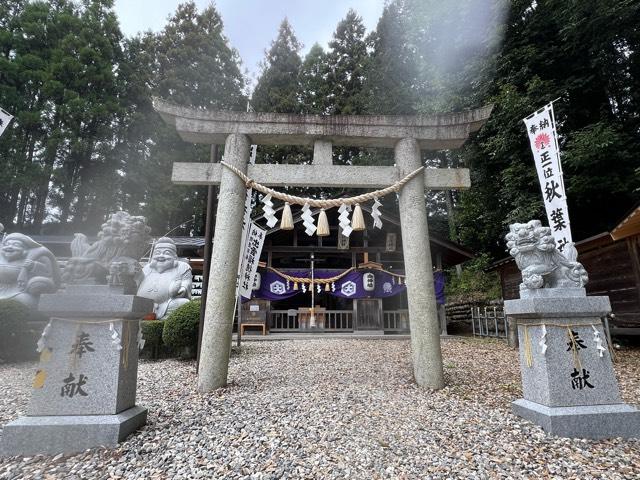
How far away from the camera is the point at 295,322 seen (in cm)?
1292

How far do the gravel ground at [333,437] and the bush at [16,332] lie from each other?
1.02 meters

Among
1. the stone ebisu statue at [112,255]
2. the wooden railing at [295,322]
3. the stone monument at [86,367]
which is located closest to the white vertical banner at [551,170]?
the stone ebisu statue at [112,255]

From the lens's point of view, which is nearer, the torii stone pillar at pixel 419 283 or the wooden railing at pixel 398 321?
the torii stone pillar at pixel 419 283

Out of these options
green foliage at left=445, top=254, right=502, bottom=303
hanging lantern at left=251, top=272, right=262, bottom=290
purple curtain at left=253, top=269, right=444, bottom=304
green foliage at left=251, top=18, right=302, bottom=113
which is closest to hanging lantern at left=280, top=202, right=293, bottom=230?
hanging lantern at left=251, top=272, right=262, bottom=290

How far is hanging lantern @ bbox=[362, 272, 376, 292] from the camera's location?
1209 cm

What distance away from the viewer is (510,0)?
13.7 m

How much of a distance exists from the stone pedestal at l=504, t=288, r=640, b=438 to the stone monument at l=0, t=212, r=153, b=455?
12.2ft

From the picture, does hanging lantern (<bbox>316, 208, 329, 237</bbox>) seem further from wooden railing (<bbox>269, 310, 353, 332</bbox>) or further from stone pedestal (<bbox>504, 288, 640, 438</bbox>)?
wooden railing (<bbox>269, 310, 353, 332</bbox>)

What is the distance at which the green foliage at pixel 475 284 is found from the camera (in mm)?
17250

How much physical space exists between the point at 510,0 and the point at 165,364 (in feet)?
57.9

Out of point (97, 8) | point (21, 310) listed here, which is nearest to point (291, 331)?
point (21, 310)

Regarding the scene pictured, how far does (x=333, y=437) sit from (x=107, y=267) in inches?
102

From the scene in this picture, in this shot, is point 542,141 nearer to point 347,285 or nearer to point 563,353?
point 563,353

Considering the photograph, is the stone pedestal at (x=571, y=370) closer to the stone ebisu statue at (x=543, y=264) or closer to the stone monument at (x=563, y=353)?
the stone monument at (x=563, y=353)
